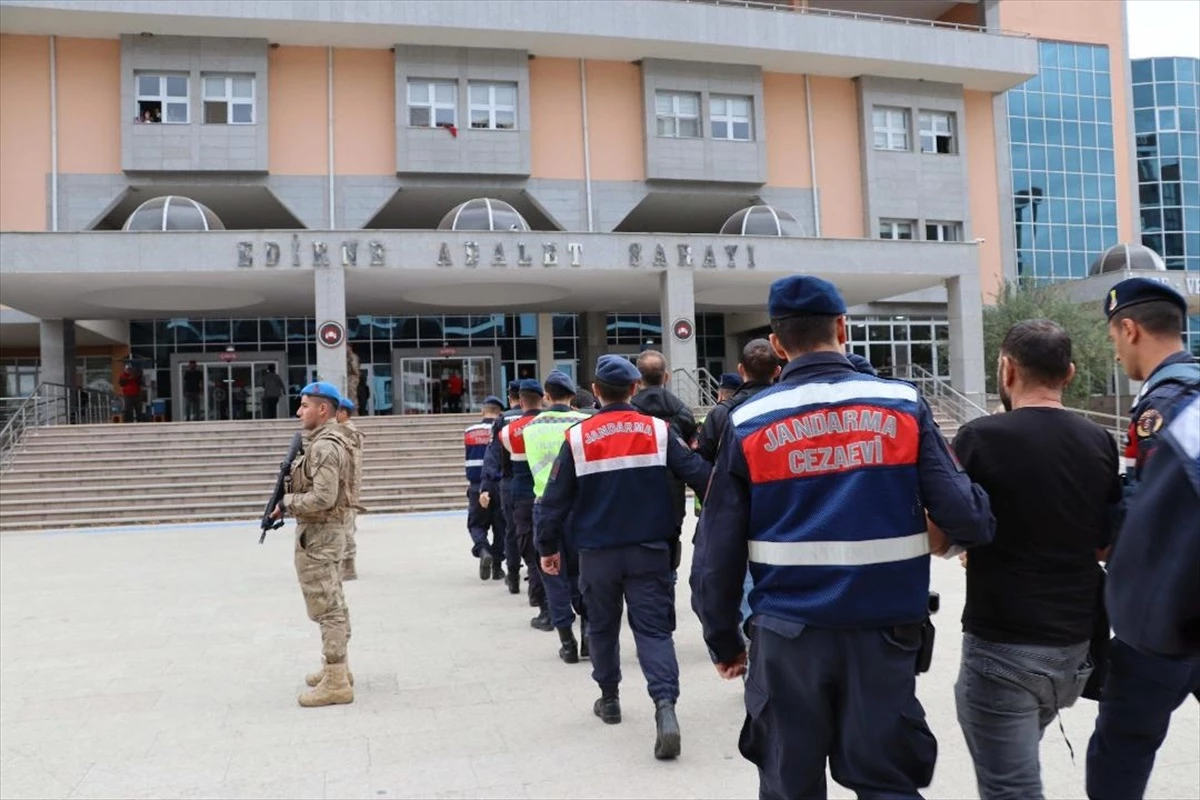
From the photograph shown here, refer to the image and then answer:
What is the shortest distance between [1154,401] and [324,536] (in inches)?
174

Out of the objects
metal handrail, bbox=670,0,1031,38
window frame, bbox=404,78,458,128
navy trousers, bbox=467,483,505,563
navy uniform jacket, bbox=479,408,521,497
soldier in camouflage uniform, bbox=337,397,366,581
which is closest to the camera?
soldier in camouflage uniform, bbox=337,397,366,581

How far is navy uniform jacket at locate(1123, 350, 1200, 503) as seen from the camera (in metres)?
2.82

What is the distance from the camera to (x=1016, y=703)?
116 inches

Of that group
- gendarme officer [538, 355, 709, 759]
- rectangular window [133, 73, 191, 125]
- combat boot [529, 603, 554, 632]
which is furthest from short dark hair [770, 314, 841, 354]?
rectangular window [133, 73, 191, 125]

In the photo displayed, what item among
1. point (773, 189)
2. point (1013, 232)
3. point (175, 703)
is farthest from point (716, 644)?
point (1013, 232)

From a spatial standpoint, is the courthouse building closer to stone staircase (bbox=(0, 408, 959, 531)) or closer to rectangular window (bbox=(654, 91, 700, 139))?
rectangular window (bbox=(654, 91, 700, 139))

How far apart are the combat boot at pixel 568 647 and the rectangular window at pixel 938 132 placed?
31.7 metres

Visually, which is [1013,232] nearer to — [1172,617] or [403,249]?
[403,249]

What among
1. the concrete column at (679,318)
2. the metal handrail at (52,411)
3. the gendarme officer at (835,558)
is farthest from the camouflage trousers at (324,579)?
the concrete column at (679,318)

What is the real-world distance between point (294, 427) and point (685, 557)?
42.6 ft

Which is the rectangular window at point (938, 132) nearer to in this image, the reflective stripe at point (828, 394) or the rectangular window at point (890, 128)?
the rectangular window at point (890, 128)

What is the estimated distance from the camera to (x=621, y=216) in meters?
30.9

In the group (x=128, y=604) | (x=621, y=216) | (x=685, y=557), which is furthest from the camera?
(x=621, y=216)

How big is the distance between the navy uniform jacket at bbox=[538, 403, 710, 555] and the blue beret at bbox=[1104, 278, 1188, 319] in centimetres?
228
